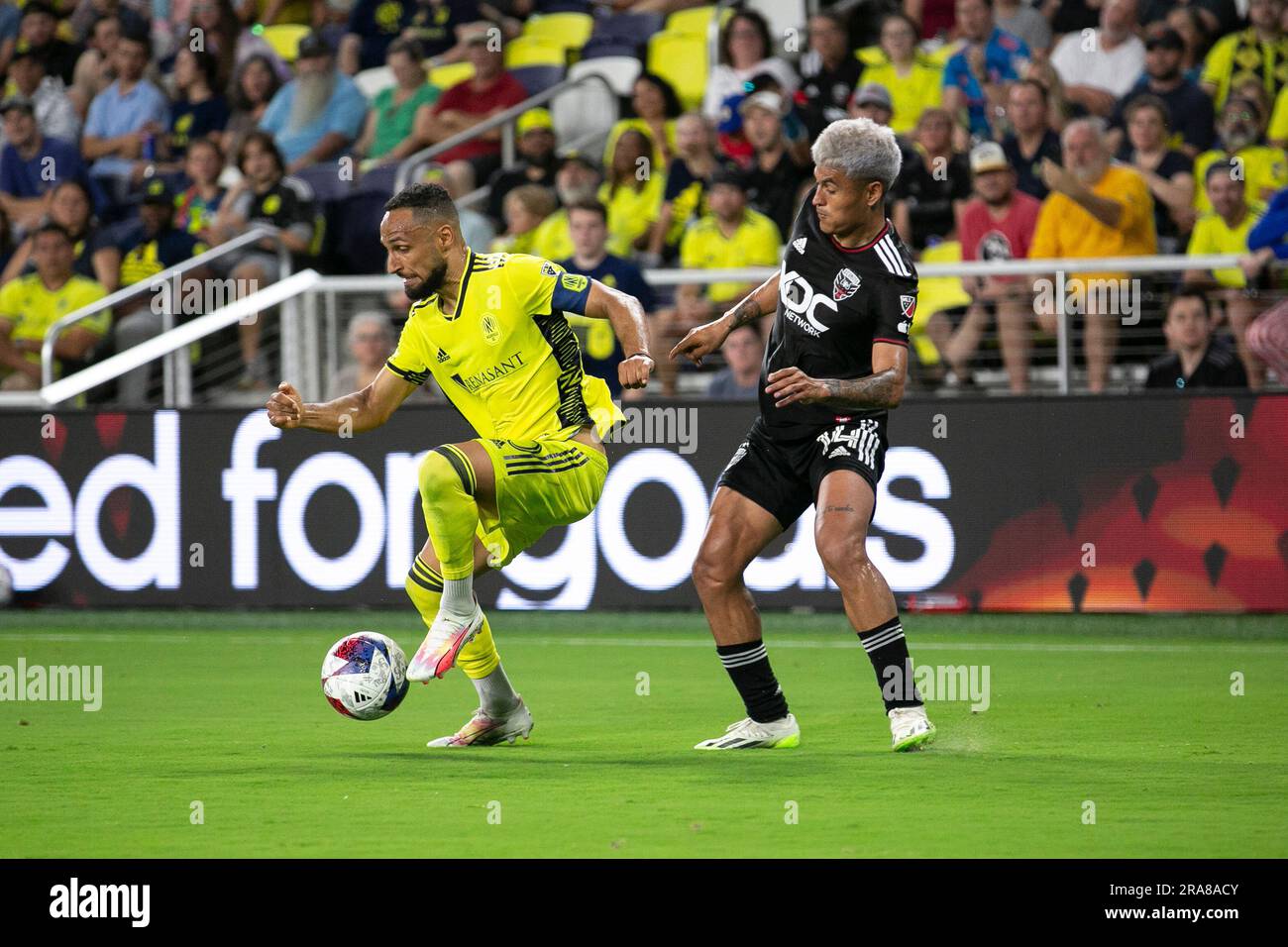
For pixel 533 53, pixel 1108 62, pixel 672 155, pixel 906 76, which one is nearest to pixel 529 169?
pixel 672 155

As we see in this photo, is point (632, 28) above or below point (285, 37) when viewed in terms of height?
below

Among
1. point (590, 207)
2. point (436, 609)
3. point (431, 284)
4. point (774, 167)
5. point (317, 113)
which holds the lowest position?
point (436, 609)

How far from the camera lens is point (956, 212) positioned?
14562mm

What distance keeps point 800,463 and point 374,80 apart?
40.2ft

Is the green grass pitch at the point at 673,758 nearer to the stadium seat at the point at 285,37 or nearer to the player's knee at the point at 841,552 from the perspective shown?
the player's knee at the point at 841,552

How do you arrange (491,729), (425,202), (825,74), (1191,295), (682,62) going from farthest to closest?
(682,62)
(825,74)
(1191,295)
(491,729)
(425,202)

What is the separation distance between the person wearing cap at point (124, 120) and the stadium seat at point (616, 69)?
4.10 meters

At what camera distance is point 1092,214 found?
13477 millimetres

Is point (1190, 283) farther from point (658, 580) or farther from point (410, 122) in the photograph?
point (410, 122)

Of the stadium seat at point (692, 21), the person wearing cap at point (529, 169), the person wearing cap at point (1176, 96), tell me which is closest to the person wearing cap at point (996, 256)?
the person wearing cap at point (1176, 96)

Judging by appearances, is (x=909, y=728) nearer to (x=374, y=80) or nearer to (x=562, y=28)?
(x=562, y=28)

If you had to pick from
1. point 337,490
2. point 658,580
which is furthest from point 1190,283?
point 337,490

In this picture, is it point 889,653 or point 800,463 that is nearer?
point 889,653

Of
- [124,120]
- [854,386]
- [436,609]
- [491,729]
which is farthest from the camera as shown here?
[124,120]
